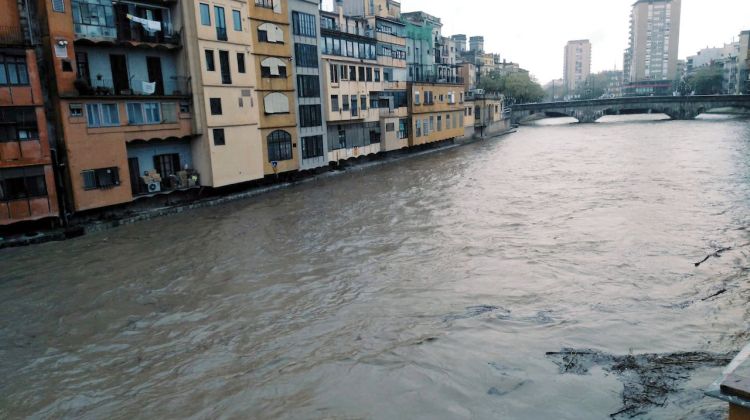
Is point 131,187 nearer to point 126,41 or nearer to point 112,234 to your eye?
point 112,234

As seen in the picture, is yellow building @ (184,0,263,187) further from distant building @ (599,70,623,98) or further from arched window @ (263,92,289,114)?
distant building @ (599,70,623,98)

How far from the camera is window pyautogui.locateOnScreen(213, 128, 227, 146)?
28125 mm

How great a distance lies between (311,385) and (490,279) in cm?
711

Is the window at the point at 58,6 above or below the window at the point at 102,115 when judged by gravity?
above

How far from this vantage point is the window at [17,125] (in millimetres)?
19812

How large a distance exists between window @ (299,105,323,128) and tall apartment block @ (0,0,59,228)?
639 inches

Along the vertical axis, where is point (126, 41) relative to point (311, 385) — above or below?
above

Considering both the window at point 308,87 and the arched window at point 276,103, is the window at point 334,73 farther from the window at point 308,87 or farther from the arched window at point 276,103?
the arched window at point 276,103

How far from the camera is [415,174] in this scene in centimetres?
3850

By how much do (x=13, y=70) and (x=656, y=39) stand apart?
176272 mm

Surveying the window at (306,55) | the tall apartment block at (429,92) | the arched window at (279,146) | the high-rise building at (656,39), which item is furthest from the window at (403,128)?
the high-rise building at (656,39)

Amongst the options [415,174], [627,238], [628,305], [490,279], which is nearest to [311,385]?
[490,279]

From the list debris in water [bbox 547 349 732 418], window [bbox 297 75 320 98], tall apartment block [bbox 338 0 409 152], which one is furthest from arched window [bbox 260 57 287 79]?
debris in water [bbox 547 349 732 418]

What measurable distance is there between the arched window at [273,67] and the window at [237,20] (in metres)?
2.59
